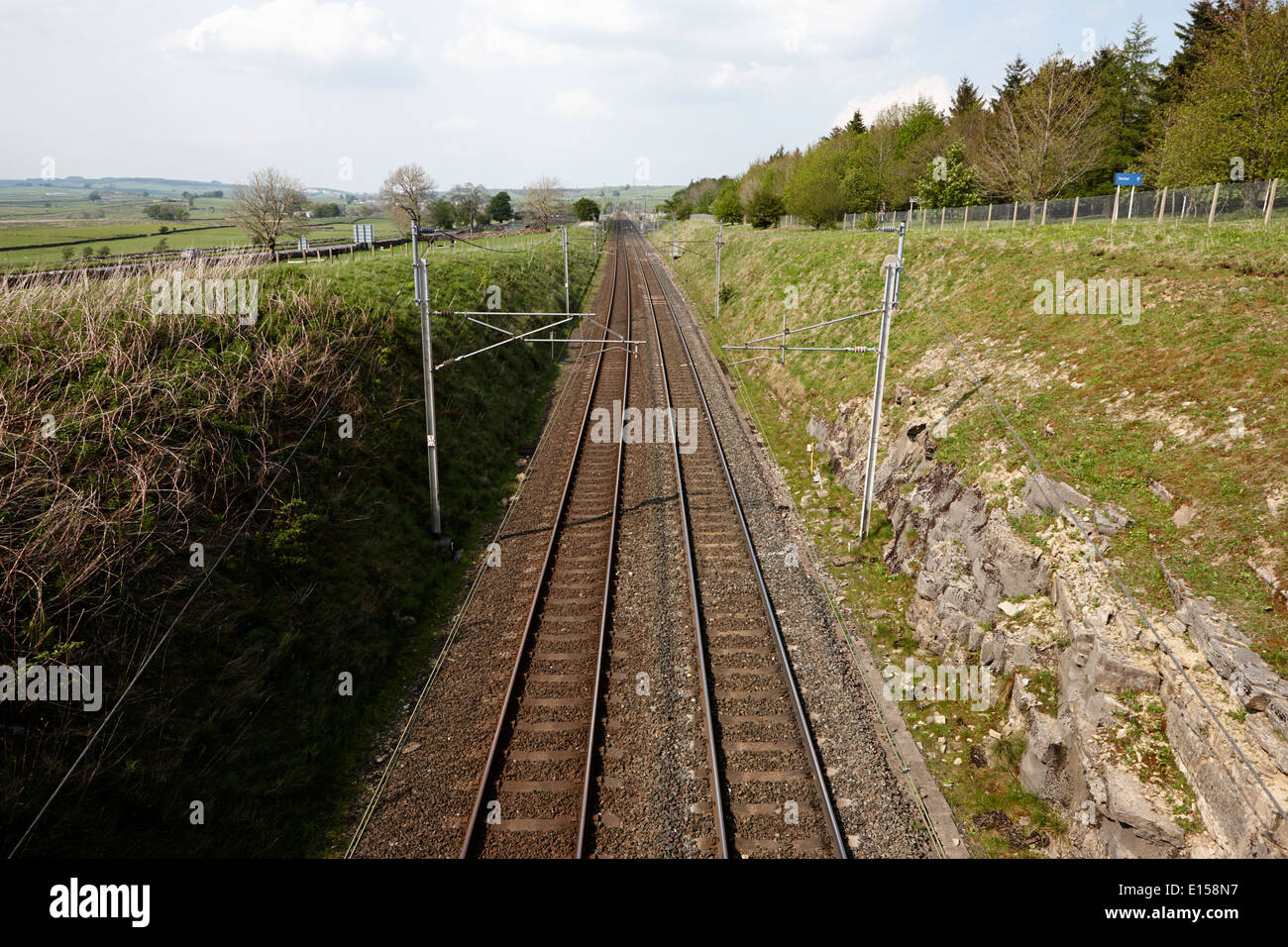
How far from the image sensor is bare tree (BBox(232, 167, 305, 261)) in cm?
3102

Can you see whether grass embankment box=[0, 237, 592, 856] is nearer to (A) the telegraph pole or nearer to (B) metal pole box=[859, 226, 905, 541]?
(A) the telegraph pole

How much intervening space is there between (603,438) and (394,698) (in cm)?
1381

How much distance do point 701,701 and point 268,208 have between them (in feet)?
108

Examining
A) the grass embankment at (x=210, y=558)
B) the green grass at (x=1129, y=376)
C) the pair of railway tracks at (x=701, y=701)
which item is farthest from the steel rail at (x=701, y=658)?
the green grass at (x=1129, y=376)

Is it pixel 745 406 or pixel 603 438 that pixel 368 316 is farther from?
pixel 745 406

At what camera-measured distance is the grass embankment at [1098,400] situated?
10.2 m

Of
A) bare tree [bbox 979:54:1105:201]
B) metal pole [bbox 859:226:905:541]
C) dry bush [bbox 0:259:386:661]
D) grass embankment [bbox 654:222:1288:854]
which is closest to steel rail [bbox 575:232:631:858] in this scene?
grass embankment [bbox 654:222:1288:854]

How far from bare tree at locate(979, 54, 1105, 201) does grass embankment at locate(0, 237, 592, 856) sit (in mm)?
37523

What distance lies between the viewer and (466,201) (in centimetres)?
8562

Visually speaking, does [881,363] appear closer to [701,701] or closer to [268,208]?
[701,701]

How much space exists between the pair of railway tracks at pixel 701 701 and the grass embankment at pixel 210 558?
251 cm

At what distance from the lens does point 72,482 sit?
36.3ft

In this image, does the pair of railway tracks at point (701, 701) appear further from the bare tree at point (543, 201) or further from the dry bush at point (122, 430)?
the bare tree at point (543, 201)
